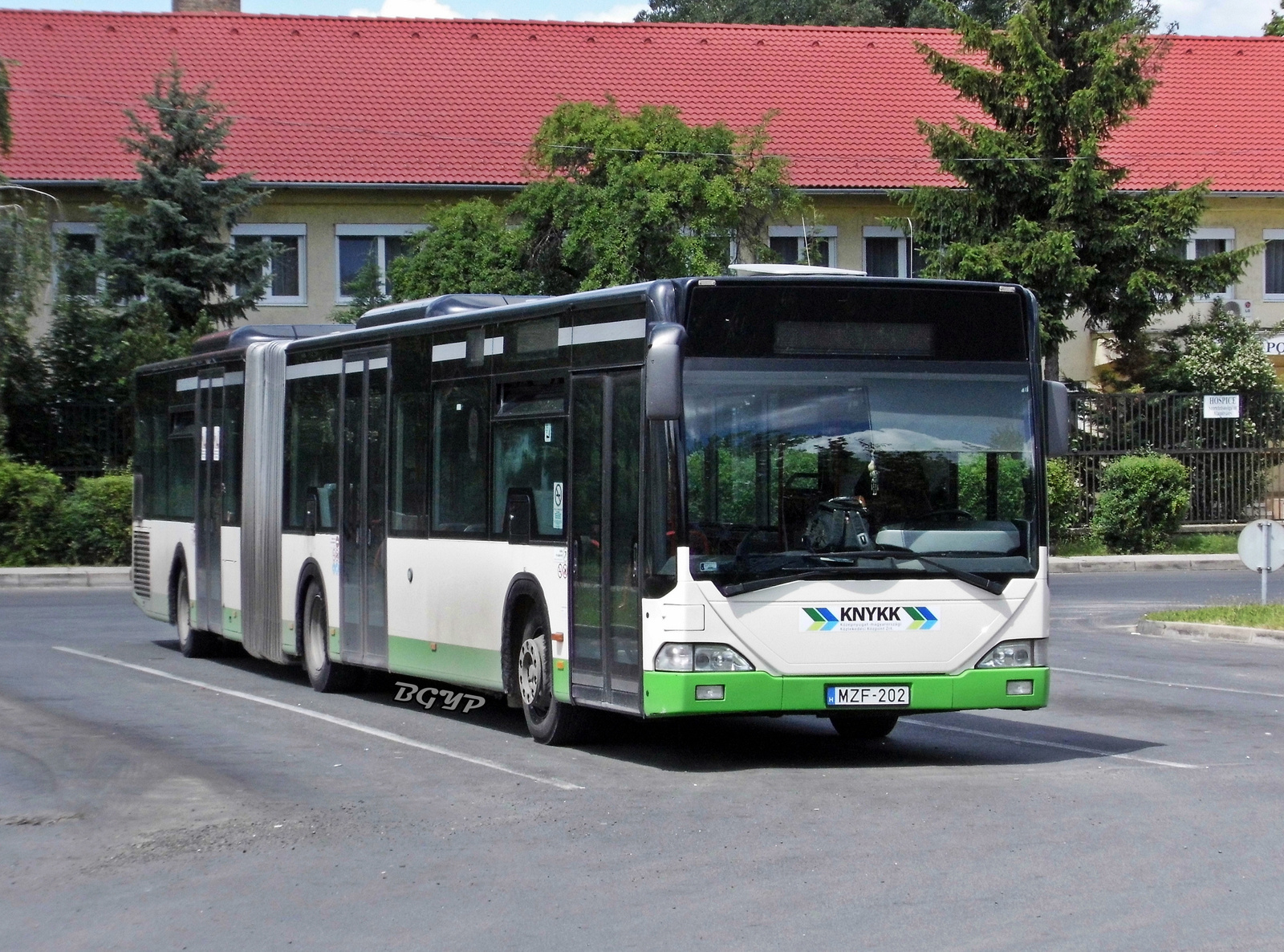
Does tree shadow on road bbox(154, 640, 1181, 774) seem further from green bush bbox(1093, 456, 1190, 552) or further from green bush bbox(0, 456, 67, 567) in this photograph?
green bush bbox(1093, 456, 1190, 552)

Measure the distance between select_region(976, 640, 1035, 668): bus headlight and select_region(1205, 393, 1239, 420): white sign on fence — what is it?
85.0 feet

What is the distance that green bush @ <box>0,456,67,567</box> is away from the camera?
101ft

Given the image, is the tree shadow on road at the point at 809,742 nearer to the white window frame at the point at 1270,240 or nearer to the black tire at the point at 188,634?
the black tire at the point at 188,634

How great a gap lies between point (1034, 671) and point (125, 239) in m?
29.3

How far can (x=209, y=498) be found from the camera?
18672 mm

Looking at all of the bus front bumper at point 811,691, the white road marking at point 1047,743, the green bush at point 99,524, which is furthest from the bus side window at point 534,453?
the green bush at point 99,524

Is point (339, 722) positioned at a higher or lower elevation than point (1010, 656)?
lower

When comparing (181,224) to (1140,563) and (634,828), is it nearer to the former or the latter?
(1140,563)

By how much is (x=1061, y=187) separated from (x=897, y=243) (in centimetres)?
1049

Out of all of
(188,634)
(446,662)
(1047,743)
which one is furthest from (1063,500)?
(1047,743)

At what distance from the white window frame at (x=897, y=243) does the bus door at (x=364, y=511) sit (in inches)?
1240

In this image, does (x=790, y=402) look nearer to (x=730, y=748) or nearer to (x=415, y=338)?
(x=730, y=748)

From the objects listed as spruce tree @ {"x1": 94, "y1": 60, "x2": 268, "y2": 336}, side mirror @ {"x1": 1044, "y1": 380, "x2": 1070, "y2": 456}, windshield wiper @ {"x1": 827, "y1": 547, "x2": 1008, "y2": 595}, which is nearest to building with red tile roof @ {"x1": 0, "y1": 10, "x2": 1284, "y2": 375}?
spruce tree @ {"x1": 94, "y1": 60, "x2": 268, "y2": 336}

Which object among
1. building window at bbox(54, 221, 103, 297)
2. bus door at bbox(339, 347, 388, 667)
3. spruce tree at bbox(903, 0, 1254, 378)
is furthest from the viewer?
spruce tree at bbox(903, 0, 1254, 378)
